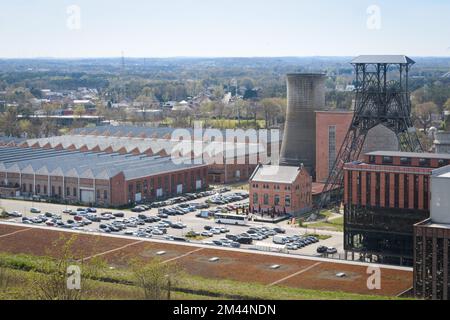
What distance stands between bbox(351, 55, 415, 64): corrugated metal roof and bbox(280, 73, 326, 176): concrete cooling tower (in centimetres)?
473

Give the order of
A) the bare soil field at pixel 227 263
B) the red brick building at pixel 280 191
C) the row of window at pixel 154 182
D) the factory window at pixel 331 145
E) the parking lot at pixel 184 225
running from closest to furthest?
the bare soil field at pixel 227 263, the parking lot at pixel 184 225, the red brick building at pixel 280 191, the row of window at pixel 154 182, the factory window at pixel 331 145

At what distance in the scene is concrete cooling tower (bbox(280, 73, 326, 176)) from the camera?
32.3 m

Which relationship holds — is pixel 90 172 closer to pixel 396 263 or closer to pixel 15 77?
pixel 396 263

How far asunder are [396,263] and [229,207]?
9.06 metres

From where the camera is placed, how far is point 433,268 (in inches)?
639

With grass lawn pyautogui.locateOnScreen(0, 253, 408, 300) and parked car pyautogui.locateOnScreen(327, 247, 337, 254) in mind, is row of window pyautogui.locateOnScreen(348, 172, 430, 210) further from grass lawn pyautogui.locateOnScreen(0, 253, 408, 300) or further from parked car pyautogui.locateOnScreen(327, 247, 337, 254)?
grass lawn pyautogui.locateOnScreen(0, 253, 408, 300)

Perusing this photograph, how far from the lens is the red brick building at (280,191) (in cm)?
2733

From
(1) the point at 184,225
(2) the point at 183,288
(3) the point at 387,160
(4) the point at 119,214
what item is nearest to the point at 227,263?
(2) the point at 183,288

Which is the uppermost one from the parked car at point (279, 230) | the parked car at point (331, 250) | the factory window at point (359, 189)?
the factory window at point (359, 189)

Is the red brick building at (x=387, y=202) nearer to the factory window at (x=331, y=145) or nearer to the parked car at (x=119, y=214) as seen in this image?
the parked car at (x=119, y=214)

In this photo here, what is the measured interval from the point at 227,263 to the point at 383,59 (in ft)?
40.3

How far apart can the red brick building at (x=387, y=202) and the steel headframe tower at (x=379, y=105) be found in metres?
6.02

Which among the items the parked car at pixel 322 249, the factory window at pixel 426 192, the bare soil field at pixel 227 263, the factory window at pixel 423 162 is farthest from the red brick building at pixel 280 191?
the bare soil field at pixel 227 263
